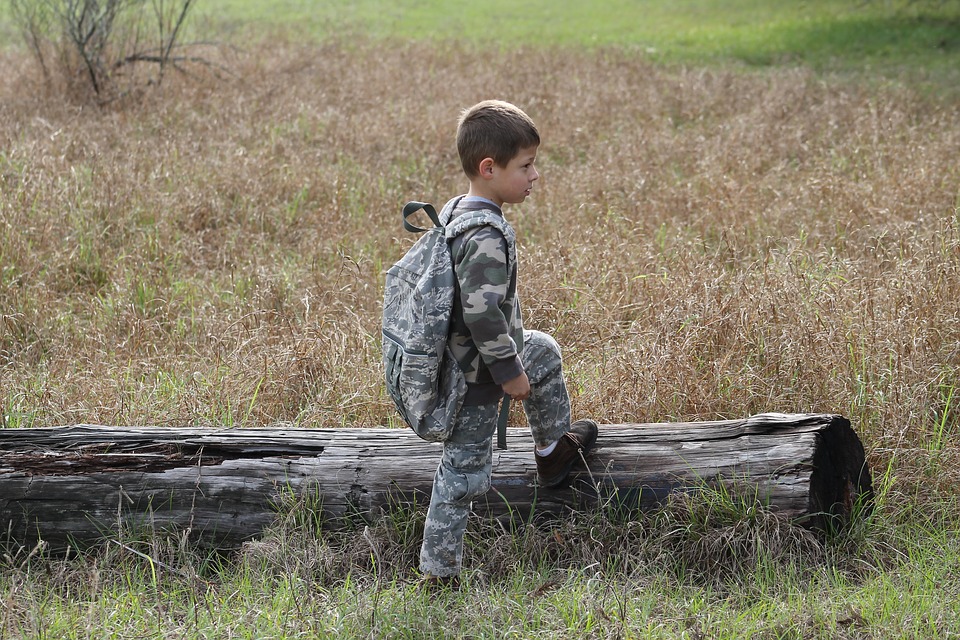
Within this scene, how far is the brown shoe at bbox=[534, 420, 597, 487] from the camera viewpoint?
10.9 ft

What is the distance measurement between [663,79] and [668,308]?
837cm

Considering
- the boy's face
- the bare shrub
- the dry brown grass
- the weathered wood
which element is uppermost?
the bare shrub

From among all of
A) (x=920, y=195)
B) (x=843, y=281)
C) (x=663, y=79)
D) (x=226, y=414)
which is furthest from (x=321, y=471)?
(x=663, y=79)

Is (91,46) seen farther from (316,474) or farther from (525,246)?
(316,474)

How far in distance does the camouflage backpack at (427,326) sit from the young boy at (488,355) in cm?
4

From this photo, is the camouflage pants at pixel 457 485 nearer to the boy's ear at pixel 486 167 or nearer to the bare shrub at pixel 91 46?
the boy's ear at pixel 486 167

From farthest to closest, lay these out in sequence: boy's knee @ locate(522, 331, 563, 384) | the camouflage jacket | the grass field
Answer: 1. boy's knee @ locate(522, 331, 563, 384)
2. the grass field
3. the camouflage jacket

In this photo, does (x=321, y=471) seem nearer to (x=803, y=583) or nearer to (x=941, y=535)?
(x=803, y=583)

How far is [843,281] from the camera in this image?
540 cm

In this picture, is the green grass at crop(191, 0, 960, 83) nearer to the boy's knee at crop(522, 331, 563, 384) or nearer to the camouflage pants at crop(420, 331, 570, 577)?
the boy's knee at crop(522, 331, 563, 384)

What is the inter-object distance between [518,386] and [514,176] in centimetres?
65

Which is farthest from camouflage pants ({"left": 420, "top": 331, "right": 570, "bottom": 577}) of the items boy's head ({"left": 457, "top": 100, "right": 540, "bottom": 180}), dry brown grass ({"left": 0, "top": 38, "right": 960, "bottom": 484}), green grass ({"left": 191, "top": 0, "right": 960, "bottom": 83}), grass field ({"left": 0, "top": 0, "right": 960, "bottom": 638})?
green grass ({"left": 191, "top": 0, "right": 960, "bottom": 83})

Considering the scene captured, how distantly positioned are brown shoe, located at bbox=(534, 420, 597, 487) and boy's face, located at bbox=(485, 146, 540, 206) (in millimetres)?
927

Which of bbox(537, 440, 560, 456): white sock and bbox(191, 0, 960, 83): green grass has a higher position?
bbox(191, 0, 960, 83): green grass
